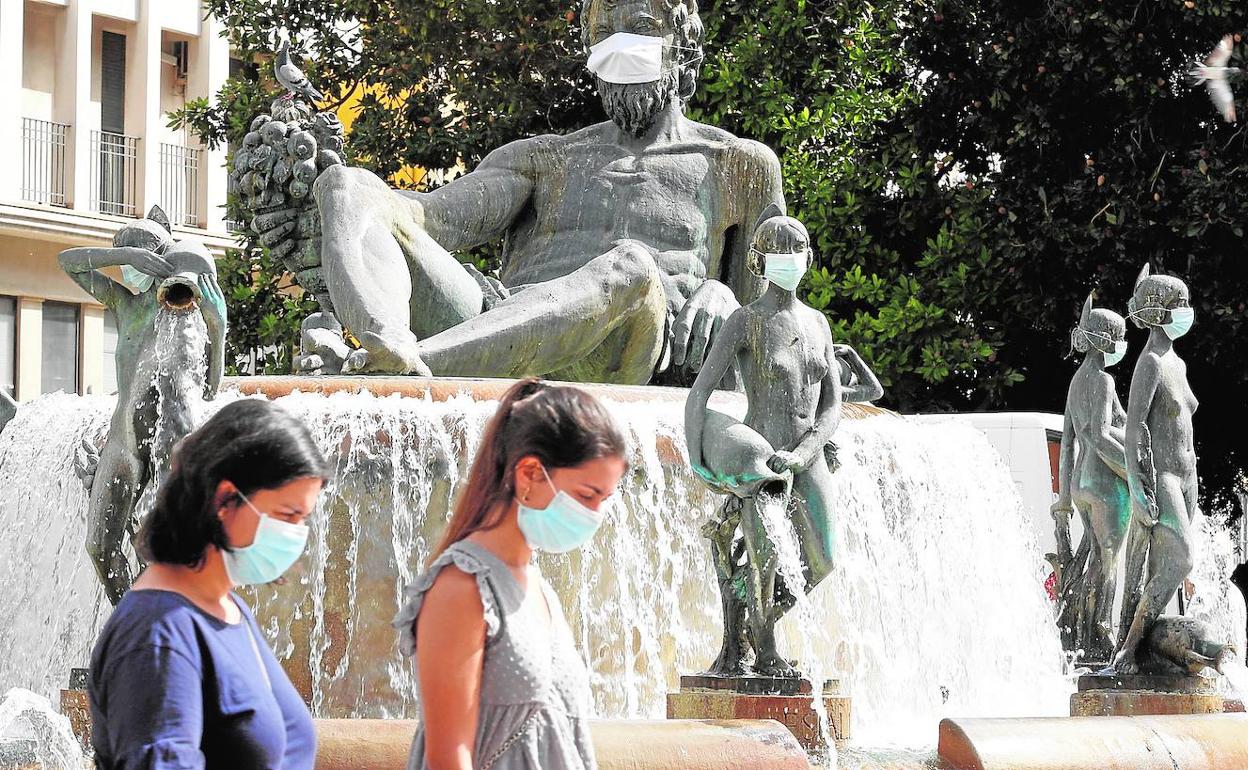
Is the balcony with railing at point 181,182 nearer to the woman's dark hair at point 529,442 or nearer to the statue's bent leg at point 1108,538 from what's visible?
the statue's bent leg at point 1108,538

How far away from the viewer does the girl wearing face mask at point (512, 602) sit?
10.8 feet

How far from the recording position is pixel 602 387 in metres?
8.66

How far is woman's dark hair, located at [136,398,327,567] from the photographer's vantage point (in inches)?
126

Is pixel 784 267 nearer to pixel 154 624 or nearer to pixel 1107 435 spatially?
pixel 1107 435

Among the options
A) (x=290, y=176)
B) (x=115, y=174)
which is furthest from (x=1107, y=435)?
(x=115, y=174)

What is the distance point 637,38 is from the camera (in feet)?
35.3

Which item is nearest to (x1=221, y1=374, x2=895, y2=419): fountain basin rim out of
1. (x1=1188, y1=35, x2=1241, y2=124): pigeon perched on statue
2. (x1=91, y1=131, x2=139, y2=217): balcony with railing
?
(x1=1188, y1=35, x2=1241, y2=124): pigeon perched on statue

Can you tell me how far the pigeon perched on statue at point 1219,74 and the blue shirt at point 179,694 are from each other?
13.9m

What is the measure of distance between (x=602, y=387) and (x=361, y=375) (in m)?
0.99

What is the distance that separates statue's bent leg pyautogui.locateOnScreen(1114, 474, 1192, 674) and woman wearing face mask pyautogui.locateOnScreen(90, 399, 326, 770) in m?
6.35

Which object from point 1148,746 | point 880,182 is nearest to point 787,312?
point 1148,746

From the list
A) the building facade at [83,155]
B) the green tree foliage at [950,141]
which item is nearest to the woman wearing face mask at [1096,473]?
the green tree foliage at [950,141]

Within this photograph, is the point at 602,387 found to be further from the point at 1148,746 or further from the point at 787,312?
the point at 1148,746

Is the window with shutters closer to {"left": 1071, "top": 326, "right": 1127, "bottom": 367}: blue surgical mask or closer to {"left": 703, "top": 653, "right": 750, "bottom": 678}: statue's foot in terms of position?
{"left": 1071, "top": 326, "right": 1127, "bottom": 367}: blue surgical mask
